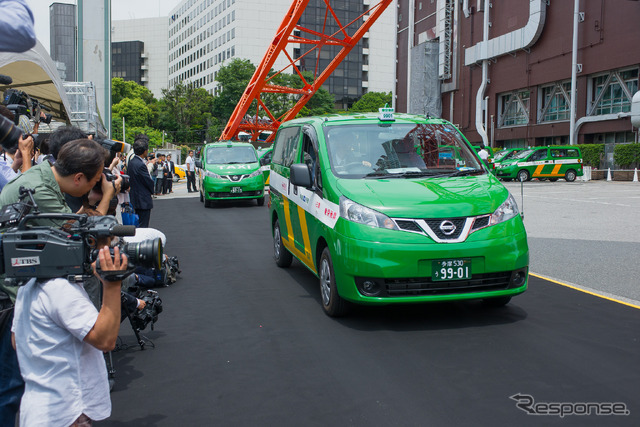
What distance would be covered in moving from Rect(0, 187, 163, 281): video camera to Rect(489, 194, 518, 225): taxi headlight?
3.90 m

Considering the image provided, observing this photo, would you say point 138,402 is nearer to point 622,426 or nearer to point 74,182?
point 74,182

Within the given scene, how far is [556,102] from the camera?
44156 millimetres

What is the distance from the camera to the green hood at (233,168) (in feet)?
62.8

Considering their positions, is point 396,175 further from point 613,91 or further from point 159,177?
point 613,91

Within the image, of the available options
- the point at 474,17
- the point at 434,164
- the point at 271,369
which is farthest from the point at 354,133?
the point at 474,17

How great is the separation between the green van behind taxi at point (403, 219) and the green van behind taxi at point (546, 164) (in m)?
27.1

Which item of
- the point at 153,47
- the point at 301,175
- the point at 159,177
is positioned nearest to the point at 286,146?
the point at 301,175

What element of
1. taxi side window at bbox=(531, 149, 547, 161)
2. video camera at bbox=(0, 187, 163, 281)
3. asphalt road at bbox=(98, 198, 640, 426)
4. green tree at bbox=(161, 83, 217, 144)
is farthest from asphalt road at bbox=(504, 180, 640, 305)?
green tree at bbox=(161, 83, 217, 144)

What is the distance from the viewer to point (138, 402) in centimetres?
417

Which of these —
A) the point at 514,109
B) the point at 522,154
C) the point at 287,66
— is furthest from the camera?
the point at 514,109

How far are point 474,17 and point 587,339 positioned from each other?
50846 mm

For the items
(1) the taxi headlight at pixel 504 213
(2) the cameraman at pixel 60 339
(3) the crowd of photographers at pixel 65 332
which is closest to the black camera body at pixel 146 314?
(3) the crowd of photographers at pixel 65 332

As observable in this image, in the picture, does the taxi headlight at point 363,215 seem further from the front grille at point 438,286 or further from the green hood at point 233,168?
the green hood at point 233,168

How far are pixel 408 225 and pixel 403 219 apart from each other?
0.07 meters
